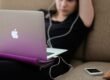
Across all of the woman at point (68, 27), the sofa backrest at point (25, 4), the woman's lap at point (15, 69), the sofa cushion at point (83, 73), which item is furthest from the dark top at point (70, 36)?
the woman's lap at point (15, 69)

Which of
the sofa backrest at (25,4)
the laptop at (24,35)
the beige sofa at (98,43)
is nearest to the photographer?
the laptop at (24,35)

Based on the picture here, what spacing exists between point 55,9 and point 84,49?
0.43 m

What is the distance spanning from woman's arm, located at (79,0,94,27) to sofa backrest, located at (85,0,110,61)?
0.15 ft

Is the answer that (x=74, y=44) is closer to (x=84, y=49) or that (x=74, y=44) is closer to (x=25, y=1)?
(x=84, y=49)

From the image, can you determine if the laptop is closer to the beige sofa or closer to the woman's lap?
the woman's lap

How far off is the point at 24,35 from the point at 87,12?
1.98 feet

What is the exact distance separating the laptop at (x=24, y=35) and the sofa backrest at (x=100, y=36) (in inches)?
18.3

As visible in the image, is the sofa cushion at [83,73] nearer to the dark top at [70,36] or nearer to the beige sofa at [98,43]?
the beige sofa at [98,43]

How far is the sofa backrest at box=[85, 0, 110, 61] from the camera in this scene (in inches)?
72.5

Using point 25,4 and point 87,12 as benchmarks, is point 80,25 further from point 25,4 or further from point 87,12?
point 25,4

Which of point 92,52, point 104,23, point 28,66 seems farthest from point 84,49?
point 28,66

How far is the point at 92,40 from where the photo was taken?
188cm

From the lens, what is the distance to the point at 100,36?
1854 mm

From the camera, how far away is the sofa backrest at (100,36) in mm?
1841
